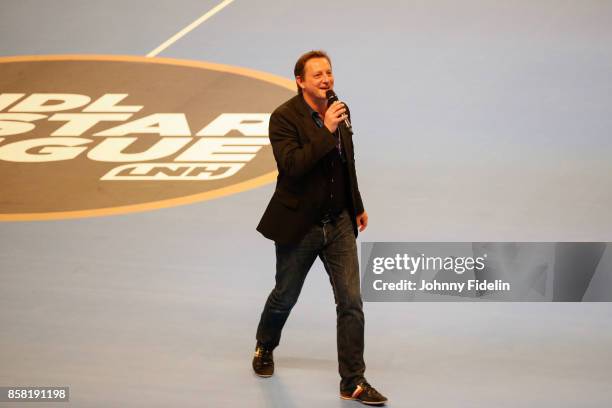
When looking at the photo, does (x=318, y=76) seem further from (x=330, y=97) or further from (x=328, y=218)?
(x=328, y=218)

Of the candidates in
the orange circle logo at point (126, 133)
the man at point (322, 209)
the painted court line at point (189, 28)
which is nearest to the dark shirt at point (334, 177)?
the man at point (322, 209)

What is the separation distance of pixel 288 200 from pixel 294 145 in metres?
0.27

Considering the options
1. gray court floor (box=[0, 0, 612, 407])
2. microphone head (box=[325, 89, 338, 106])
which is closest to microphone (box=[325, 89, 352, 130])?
microphone head (box=[325, 89, 338, 106])

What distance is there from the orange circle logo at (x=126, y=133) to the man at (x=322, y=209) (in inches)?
109

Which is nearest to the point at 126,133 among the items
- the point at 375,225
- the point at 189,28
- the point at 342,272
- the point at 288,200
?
the point at 189,28

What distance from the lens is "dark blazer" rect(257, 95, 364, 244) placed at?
486cm

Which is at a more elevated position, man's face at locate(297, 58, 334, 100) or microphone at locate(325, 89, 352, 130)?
man's face at locate(297, 58, 334, 100)

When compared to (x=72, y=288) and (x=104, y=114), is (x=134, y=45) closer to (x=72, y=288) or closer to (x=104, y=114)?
(x=104, y=114)

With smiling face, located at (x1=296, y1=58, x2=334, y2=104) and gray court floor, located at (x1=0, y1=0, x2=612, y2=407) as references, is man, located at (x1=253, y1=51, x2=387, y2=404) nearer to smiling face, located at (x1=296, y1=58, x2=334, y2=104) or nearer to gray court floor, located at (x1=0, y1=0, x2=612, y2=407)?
smiling face, located at (x1=296, y1=58, x2=334, y2=104)

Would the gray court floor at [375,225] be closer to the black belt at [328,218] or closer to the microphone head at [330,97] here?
the black belt at [328,218]

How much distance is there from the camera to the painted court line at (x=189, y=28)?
10016 millimetres

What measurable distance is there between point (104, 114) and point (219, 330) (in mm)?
3531

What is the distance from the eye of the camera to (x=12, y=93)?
365 inches

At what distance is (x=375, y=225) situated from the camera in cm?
720
